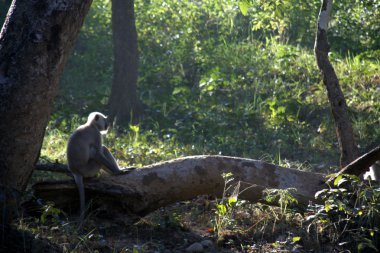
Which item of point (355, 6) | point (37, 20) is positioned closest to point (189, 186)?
point (37, 20)

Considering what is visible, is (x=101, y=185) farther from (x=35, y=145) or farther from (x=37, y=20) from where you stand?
(x=37, y=20)

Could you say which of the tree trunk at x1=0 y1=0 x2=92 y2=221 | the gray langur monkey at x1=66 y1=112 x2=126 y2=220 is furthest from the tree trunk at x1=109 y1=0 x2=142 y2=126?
the tree trunk at x1=0 y1=0 x2=92 y2=221

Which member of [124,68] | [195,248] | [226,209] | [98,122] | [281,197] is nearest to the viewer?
[195,248]

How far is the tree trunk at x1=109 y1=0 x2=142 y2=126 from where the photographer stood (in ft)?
33.9

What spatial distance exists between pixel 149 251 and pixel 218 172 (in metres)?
1.16

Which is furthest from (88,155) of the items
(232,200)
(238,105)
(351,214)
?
(238,105)

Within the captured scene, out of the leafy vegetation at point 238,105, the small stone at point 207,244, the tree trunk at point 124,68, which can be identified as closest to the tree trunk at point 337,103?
the leafy vegetation at point 238,105

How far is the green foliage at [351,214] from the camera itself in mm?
5035

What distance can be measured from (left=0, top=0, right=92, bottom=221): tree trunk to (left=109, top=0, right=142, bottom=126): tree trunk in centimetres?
534

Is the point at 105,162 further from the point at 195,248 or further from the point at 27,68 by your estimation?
the point at 27,68

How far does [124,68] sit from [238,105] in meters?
1.86

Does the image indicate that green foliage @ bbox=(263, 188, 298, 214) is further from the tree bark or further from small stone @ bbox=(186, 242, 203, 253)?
small stone @ bbox=(186, 242, 203, 253)

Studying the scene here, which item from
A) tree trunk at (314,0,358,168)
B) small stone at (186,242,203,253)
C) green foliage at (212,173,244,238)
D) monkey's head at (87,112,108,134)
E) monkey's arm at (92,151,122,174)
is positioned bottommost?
small stone at (186,242,203,253)

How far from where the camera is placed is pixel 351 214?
16.6ft
